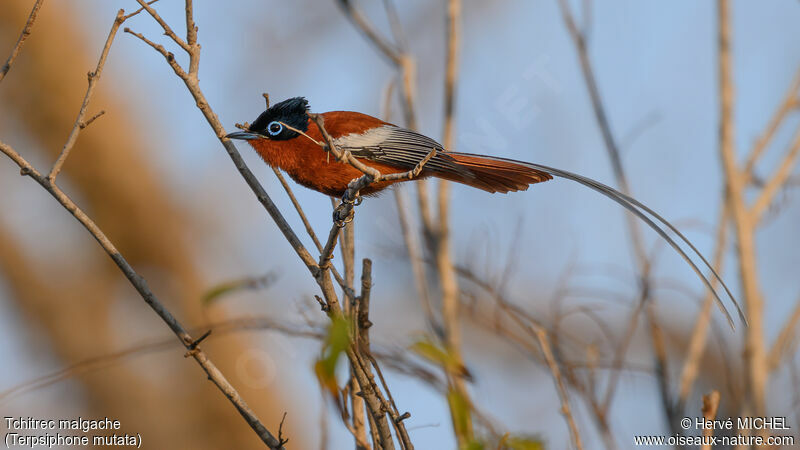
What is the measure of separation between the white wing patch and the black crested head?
0.21m

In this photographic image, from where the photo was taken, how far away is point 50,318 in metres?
6.21

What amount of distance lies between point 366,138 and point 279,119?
16.7 inches

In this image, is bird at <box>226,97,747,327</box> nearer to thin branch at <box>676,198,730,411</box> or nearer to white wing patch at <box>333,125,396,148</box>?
white wing patch at <box>333,125,396,148</box>

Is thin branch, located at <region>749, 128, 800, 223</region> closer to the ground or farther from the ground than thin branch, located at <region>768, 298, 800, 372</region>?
farther from the ground

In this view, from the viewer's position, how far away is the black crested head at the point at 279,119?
3164 mm

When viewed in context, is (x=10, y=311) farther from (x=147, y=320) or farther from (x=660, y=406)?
(x=660, y=406)

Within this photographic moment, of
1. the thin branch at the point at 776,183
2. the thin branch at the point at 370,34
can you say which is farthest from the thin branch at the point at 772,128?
the thin branch at the point at 370,34

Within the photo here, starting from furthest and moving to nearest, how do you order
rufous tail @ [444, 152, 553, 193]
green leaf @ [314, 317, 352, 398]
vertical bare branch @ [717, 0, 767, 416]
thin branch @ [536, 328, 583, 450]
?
rufous tail @ [444, 152, 553, 193], vertical bare branch @ [717, 0, 767, 416], thin branch @ [536, 328, 583, 450], green leaf @ [314, 317, 352, 398]

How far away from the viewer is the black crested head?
3164mm

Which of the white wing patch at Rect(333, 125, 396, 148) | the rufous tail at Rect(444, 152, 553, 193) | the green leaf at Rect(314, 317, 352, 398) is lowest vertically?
the green leaf at Rect(314, 317, 352, 398)

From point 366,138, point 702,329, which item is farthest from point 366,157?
point 702,329

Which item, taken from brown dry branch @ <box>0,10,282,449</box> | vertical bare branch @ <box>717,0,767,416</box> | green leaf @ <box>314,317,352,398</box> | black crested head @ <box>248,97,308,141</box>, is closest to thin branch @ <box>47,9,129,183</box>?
brown dry branch @ <box>0,10,282,449</box>

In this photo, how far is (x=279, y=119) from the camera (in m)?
3.23

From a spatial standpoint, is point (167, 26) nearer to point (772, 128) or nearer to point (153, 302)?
point (153, 302)
